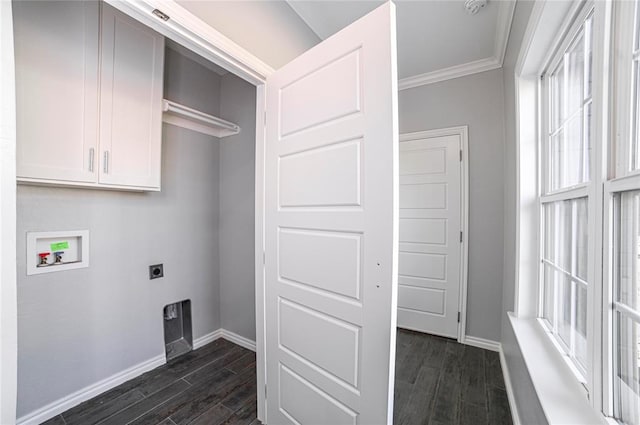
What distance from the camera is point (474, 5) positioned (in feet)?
5.78

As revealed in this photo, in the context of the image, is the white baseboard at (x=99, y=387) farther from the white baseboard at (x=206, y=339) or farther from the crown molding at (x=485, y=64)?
the crown molding at (x=485, y=64)

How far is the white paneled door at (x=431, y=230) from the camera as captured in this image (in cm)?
259

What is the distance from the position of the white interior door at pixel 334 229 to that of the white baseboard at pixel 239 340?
3.11 feet

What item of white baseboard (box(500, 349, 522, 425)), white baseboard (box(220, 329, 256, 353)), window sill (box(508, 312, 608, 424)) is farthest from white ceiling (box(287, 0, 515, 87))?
white baseboard (box(220, 329, 256, 353))

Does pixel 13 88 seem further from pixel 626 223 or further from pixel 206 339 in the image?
A: pixel 206 339

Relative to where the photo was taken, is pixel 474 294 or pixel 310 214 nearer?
pixel 310 214

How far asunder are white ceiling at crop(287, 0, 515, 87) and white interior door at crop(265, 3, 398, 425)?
89cm

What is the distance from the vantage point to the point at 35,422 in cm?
152

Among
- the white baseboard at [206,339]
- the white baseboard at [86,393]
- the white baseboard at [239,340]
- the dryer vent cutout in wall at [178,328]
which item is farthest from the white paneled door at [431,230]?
the white baseboard at [86,393]

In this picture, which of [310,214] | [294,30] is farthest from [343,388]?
[294,30]

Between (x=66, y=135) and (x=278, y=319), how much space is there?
1688 mm

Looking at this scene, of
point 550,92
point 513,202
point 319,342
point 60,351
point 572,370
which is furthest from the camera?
point 513,202

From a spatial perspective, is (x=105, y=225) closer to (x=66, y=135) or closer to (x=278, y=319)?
(x=66, y=135)

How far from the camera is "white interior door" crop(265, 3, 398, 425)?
1.02 meters
